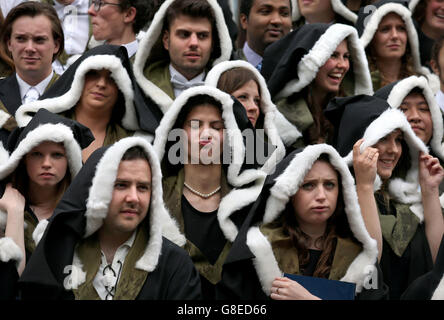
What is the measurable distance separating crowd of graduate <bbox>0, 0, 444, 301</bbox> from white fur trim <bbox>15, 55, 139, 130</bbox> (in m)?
0.02

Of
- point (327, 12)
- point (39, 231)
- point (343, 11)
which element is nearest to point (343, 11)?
point (343, 11)

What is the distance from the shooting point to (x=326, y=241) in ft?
21.9

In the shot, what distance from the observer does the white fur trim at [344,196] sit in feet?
21.5

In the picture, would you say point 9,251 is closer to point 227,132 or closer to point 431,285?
point 227,132

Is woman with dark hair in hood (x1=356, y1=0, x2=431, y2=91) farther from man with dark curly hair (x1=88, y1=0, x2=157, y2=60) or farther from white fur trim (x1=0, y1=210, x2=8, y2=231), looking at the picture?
white fur trim (x1=0, y1=210, x2=8, y2=231)

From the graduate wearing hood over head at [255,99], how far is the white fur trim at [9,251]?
7.57 feet

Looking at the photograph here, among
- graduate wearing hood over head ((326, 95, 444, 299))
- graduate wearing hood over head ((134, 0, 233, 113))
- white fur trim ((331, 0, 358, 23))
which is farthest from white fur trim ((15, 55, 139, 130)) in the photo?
white fur trim ((331, 0, 358, 23))

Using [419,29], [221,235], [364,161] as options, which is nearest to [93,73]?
[221,235]

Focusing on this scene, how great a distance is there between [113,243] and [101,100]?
5.84 feet

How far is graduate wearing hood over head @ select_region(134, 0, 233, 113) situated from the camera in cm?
856

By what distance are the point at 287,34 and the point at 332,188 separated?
2.68 meters

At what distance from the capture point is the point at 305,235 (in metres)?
6.69

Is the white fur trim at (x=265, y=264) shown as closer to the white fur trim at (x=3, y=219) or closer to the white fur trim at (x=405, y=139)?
the white fur trim at (x=405, y=139)

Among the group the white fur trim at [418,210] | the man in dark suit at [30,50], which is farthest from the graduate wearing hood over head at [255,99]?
the man in dark suit at [30,50]
